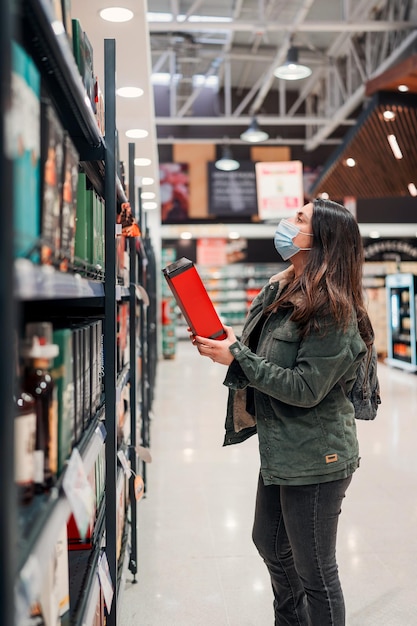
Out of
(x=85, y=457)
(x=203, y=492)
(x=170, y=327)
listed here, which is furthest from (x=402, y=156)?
(x=85, y=457)

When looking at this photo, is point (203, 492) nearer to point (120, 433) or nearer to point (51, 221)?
point (120, 433)

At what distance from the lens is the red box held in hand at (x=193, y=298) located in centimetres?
202

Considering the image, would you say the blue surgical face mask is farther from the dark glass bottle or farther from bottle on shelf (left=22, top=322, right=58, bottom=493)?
the dark glass bottle

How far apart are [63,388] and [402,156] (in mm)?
9874

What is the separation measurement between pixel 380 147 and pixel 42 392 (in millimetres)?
9559

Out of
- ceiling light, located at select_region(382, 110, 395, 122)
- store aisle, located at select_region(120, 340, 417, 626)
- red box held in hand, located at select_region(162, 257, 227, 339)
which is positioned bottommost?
store aisle, located at select_region(120, 340, 417, 626)

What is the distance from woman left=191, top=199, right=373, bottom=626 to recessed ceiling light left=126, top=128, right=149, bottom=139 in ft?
12.1

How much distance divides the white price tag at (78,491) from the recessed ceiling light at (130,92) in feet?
12.4

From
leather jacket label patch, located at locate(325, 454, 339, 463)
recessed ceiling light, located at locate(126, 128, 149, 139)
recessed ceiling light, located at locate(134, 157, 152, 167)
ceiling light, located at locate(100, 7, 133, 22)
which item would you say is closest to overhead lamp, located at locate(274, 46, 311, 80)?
recessed ceiling light, located at locate(134, 157, 152, 167)

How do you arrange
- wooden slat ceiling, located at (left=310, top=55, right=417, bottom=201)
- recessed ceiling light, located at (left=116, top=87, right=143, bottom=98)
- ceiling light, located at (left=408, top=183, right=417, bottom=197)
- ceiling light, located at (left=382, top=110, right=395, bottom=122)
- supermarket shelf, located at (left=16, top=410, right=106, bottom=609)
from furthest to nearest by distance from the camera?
ceiling light, located at (left=408, top=183, right=417, bottom=197)
ceiling light, located at (left=382, top=110, right=395, bottom=122)
wooden slat ceiling, located at (left=310, top=55, right=417, bottom=201)
recessed ceiling light, located at (left=116, top=87, right=143, bottom=98)
supermarket shelf, located at (left=16, top=410, right=106, bottom=609)

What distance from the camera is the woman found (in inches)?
77.1

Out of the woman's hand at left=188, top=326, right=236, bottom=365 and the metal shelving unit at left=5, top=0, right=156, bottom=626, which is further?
the woman's hand at left=188, top=326, right=236, bottom=365

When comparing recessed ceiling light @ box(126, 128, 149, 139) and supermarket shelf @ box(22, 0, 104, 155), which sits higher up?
recessed ceiling light @ box(126, 128, 149, 139)

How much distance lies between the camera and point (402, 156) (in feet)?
33.7
